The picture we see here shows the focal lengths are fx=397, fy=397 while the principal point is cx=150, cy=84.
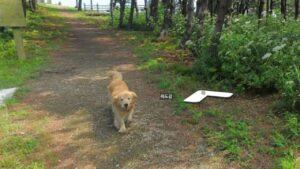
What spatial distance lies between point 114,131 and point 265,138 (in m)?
2.40

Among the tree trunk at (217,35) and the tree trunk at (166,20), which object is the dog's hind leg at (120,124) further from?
the tree trunk at (166,20)

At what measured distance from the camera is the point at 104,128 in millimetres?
6715

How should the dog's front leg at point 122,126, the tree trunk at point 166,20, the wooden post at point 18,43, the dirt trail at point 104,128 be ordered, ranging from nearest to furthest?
the dirt trail at point 104,128
the dog's front leg at point 122,126
the wooden post at point 18,43
the tree trunk at point 166,20

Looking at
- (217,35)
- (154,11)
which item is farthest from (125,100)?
(154,11)

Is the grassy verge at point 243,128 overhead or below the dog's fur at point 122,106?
below

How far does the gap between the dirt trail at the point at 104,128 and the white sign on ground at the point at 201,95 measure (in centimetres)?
49

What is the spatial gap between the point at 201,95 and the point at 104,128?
7.50 feet

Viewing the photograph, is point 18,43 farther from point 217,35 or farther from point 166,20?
point 217,35

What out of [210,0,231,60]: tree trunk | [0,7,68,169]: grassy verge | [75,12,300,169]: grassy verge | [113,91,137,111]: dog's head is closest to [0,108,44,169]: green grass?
[0,7,68,169]: grassy verge

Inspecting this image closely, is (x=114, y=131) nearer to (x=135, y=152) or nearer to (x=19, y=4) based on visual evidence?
(x=135, y=152)

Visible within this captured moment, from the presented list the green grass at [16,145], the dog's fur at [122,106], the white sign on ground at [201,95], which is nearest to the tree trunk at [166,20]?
the white sign on ground at [201,95]

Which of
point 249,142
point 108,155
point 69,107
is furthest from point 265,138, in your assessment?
point 69,107

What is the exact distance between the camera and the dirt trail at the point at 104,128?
5.50 metres

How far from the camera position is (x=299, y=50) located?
768 cm
